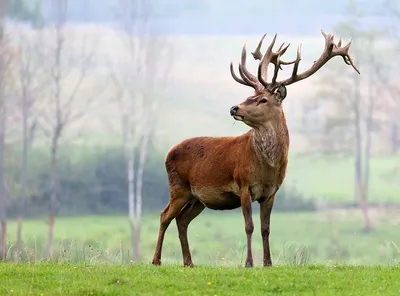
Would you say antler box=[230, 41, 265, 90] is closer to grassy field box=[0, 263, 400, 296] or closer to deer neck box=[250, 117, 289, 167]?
deer neck box=[250, 117, 289, 167]

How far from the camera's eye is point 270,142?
14133 mm

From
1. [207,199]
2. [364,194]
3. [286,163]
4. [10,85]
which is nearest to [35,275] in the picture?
[207,199]

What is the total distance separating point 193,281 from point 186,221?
9.16ft

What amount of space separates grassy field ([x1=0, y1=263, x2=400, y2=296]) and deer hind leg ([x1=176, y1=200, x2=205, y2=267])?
3.88ft

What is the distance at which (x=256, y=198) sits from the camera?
14148 millimetres

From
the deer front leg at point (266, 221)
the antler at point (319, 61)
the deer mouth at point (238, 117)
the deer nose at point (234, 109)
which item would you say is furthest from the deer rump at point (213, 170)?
the antler at point (319, 61)

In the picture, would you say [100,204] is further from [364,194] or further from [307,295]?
[307,295]

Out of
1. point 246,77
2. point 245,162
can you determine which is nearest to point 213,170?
point 245,162

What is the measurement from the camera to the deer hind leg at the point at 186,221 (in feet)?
49.4

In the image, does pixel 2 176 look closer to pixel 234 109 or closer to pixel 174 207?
pixel 174 207

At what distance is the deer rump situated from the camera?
1424cm

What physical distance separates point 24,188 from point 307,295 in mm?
24784

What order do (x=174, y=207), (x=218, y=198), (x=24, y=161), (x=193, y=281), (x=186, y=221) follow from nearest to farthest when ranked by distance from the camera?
1. (x=193, y=281)
2. (x=218, y=198)
3. (x=174, y=207)
4. (x=186, y=221)
5. (x=24, y=161)

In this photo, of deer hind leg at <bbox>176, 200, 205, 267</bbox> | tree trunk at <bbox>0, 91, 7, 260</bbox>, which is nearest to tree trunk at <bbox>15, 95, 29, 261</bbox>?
tree trunk at <bbox>0, 91, 7, 260</bbox>
